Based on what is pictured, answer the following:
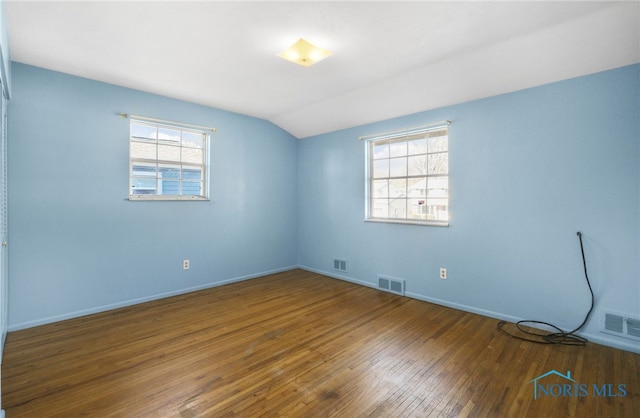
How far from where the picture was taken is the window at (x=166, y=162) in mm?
3551

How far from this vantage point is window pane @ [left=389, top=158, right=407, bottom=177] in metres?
3.96

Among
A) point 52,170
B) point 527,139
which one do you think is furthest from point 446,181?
point 52,170

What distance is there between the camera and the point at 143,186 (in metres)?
3.60

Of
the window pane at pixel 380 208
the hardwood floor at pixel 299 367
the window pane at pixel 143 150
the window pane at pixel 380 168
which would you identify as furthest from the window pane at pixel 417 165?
the window pane at pixel 143 150

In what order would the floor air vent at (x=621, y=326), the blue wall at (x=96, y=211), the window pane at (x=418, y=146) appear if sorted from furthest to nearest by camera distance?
the window pane at (x=418, y=146) < the blue wall at (x=96, y=211) < the floor air vent at (x=621, y=326)

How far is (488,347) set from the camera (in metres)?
2.46

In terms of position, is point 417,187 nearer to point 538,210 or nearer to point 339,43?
point 538,210

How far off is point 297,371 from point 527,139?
3094 mm

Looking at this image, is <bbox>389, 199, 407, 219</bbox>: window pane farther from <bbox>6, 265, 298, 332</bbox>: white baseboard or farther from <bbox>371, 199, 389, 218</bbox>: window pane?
<bbox>6, 265, 298, 332</bbox>: white baseboard

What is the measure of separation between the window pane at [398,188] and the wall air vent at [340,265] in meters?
1.35

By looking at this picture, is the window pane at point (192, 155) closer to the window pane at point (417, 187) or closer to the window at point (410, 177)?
the window at point (410, 177)

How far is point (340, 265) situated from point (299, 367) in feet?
8.43

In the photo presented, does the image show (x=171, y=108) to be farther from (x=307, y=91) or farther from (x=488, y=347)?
(x=488, y=347)

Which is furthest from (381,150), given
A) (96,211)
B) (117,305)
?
(117,305)
